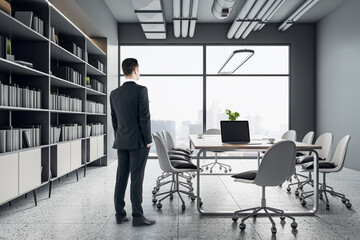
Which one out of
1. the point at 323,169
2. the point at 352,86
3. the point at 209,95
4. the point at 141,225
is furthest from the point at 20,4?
the point at 352,86

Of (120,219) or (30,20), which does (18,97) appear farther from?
(120,219)

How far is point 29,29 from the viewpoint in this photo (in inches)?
135

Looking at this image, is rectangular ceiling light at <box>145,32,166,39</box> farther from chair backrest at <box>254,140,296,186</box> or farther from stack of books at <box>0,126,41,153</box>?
chair backrest at <box>254,140,296,186</box>

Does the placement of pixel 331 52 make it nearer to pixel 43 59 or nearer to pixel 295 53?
pixel 295 53

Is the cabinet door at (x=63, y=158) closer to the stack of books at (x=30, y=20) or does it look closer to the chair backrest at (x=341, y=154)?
the stack of books at (x=30, y=20)

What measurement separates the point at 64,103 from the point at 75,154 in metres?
0.92

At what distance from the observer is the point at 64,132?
462 cm

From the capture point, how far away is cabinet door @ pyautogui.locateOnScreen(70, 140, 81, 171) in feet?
15.7

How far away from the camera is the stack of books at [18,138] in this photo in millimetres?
3072

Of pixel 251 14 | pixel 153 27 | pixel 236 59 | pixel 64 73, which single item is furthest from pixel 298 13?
pixel 64 73

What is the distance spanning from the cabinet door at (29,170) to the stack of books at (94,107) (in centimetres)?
218

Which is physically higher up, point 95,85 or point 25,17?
point 25,17

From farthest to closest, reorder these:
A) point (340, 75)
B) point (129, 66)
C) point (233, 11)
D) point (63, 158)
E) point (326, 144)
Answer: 1. point (233, 11)
2. point (340, 75)
3. point (63, 158)
4. point (326, 144)
5. point (129, 66)

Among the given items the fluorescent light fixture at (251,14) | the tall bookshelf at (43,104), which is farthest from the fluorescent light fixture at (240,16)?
the tall bookshelf at (43,104)
